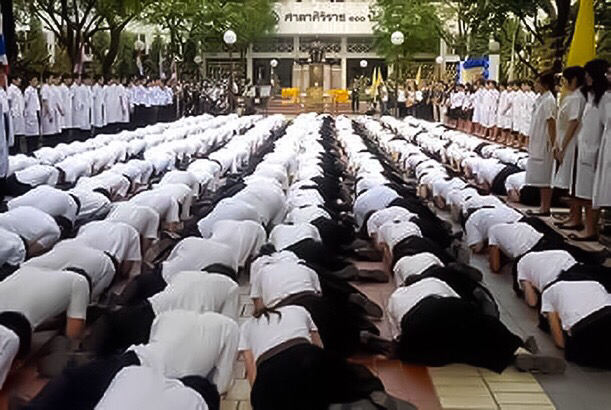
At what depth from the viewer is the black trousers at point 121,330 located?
148 inches

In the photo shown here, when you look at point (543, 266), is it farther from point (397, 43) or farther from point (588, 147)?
point (397, 43)

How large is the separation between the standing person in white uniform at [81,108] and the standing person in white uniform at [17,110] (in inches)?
79.5

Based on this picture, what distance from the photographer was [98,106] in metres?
17.8

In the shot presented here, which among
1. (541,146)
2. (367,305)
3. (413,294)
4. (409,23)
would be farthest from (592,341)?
(409,23)

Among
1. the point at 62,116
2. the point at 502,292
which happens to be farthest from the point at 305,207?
the point at 62,116

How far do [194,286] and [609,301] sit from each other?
78.0 inches

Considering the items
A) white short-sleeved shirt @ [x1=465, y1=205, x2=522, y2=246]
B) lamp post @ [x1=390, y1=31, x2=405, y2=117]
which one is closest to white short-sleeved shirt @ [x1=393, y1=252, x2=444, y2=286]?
white short-sleeved shirt @ [x1=465, y1=205, x2=522, y2=246]

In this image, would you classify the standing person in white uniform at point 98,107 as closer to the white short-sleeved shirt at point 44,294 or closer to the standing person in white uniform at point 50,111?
the standing person in white uniform at point 50,111

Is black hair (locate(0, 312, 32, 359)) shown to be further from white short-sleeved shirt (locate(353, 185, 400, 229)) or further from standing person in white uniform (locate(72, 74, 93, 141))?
standing person in white uniform (locate(72, 74, 93, 141))

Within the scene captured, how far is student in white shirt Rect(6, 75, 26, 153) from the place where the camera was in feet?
44.5

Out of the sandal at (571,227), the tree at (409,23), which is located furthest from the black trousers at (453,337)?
the tree at (409,23)

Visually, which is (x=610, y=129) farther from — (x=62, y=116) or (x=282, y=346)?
(x=62, y=116)

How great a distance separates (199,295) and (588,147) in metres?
4.21

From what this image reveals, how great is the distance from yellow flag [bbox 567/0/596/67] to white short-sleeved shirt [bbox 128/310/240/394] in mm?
6168
